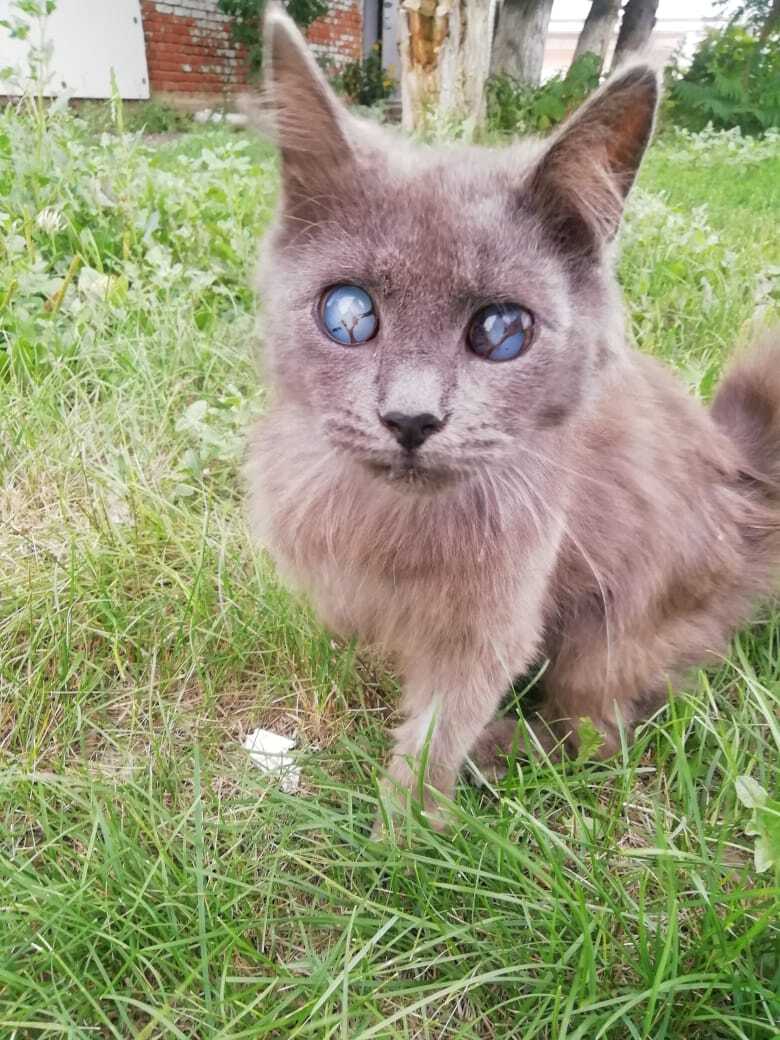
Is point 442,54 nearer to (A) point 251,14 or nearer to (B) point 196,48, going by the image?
(A) point 251,14

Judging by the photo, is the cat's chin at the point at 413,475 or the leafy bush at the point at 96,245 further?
the leafy bush at the point at 96,245

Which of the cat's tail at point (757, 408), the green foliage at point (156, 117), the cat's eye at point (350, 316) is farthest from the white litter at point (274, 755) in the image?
the green foliage at point (156, 117)

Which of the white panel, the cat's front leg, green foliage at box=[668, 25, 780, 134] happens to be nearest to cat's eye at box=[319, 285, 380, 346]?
the cat's front leg

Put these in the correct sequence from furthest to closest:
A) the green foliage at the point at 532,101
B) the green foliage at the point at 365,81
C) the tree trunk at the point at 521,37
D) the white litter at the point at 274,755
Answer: the green foliage at the point at 365,81, the tree trunk at the point at 521,37, the green foliage at the point at 532,101, the white litter at the point at 274,755

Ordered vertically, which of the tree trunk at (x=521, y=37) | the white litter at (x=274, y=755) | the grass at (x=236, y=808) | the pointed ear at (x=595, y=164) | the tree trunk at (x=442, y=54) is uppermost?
the tree trunk at (x=521, y=37)

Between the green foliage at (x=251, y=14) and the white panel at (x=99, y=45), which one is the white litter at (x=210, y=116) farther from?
the green foliage at (x=251, y=14)

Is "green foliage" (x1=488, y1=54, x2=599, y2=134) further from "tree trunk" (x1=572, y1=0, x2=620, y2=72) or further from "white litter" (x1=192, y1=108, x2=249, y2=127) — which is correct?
"white litter" (x1=192, y1=108, x2=249, y2=127)
